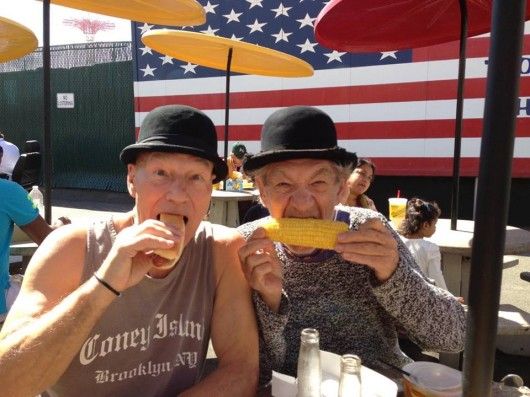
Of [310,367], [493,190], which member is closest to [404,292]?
[310,367]

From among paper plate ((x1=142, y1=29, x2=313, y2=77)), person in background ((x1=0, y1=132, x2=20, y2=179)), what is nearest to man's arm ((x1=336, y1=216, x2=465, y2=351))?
paper plate ((x1=142, y1=29, x2=313, y2=77))

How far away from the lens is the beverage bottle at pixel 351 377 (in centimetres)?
107

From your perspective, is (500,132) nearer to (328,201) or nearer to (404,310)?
(404,310)

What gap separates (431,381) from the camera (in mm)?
1162

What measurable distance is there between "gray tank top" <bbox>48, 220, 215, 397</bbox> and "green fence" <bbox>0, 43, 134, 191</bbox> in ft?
37.0

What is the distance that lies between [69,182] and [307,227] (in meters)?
13.8

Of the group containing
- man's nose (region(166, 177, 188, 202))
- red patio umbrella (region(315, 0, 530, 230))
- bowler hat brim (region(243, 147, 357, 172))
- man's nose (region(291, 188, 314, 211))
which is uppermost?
red patio umbrella (region(315, 0, 530, 230))

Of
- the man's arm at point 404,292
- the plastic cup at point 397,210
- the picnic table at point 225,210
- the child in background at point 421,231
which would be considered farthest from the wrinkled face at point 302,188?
the picnic table at point 225,210

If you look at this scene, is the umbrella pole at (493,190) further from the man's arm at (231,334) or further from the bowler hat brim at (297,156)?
the bowler hat brim at (297,156)

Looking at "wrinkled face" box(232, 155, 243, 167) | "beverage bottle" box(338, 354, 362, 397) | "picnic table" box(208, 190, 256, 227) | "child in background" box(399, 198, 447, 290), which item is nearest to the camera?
"beverage bottle" box(338, 354, 362, 397)

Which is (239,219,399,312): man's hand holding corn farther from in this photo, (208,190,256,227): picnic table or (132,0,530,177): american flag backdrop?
(132,0,530,177): american flag backdrop

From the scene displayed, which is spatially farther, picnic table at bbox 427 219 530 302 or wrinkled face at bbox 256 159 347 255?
picnic table at bbox 427 219 530 302

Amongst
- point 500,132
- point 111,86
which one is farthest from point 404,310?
point 111,86

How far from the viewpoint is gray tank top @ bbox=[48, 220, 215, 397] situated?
4.60 ft
